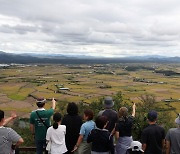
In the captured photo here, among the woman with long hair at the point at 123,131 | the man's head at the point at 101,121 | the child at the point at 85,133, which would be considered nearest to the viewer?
the man's head at the point at 101,121

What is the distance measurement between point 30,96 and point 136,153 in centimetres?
5519

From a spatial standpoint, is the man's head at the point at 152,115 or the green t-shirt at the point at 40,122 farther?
the green t-shirt at the point at 40,122

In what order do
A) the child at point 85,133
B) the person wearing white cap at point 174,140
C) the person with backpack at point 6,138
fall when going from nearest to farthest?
the person with backpack at point 6,138 < the person wearing white cap at point 174,140 < the child at point 85,133

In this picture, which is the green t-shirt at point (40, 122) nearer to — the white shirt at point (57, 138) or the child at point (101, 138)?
the white shirt at point (57, 138)

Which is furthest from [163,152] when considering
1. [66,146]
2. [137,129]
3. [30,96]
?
[30,96]

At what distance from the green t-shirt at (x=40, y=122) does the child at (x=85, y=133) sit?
0.87m

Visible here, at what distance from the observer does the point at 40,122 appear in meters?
6.38

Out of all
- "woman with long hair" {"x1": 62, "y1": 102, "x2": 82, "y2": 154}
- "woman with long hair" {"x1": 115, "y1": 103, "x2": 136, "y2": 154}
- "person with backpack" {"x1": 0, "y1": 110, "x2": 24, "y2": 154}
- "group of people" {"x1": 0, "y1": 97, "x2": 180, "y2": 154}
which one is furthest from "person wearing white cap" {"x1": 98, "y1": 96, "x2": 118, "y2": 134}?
"person with backpack" {"x1": 0, "y1": 110, "x2": 24, "y2": 154}

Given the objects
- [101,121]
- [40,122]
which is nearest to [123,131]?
[101,121]

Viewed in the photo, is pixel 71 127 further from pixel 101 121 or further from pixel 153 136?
pixel 153 136

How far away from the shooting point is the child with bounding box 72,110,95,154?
19.9ft

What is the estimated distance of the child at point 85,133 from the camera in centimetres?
605

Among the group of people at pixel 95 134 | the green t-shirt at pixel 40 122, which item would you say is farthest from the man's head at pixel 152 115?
the green t-shirt at pixel 40 122

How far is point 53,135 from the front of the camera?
6102mm
